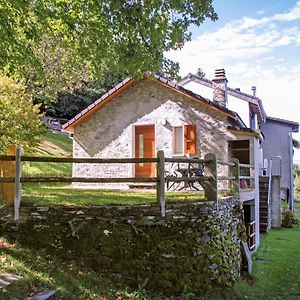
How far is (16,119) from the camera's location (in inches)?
523

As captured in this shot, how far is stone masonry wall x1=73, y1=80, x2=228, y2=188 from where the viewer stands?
13758mm

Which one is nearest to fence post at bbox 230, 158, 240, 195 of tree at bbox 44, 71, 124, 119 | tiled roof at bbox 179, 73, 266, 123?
tiled roof at bbox 179, 73, 266, 123

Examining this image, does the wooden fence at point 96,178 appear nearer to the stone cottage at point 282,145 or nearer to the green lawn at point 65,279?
the green lawn at point 65,279

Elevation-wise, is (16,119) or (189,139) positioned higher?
(16,119)

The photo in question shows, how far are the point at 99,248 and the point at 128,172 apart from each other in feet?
24.5

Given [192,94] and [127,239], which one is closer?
[127,239]

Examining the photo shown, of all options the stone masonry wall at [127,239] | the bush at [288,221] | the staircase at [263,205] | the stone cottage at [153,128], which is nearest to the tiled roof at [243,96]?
the stone cottage at [153,128]

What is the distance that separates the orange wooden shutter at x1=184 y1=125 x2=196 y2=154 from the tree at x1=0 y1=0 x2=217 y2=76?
4168 millimetres

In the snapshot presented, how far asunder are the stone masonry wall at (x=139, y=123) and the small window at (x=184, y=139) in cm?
17

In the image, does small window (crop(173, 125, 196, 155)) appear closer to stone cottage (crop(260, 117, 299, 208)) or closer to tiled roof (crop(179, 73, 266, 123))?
tiled roof (crop(179, 73, 266, 123))

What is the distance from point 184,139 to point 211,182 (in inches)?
216

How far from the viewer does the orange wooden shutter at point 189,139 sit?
45.7 ft

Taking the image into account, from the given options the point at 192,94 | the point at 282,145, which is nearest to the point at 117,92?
the point at 192,94

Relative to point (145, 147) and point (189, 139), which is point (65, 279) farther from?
point (145, 147)
